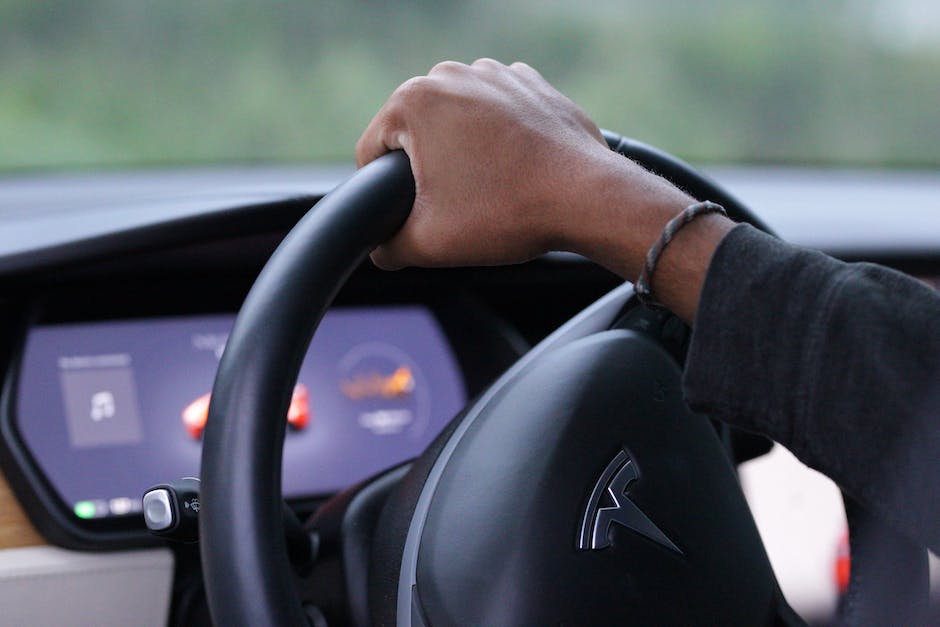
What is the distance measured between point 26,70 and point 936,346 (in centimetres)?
169

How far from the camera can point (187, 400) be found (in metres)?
1.37

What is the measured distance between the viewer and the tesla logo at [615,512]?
83cm

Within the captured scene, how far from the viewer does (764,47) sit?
271 cm

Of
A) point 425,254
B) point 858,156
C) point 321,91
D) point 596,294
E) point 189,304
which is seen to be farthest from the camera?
point 858,156

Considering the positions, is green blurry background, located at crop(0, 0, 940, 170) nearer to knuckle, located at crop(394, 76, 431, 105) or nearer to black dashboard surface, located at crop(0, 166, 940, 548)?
black dashboard surface, located at crop(0, 166, 940, 548)

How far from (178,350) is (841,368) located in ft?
2.91

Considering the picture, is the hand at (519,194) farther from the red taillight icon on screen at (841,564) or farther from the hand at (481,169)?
the red taillight icon on screen at (841,564)

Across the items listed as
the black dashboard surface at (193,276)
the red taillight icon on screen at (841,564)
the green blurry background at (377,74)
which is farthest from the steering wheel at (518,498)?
the green blurry background at (377,74)

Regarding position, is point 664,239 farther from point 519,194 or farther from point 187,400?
point 187,400

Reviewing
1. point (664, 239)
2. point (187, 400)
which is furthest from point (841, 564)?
point (664, 239)

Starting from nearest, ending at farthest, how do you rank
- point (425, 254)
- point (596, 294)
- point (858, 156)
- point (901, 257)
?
point (425, 254)
point (596, 294)
point (901, 257)
point (858, 156)

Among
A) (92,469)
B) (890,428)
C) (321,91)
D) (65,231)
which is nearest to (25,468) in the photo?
(92,469)

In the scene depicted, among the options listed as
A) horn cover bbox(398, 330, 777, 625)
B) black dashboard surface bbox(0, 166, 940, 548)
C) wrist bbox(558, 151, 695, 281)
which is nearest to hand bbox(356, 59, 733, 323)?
wrist bbox(558, 151, 695, 281)

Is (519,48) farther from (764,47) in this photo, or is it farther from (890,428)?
(890,428)
